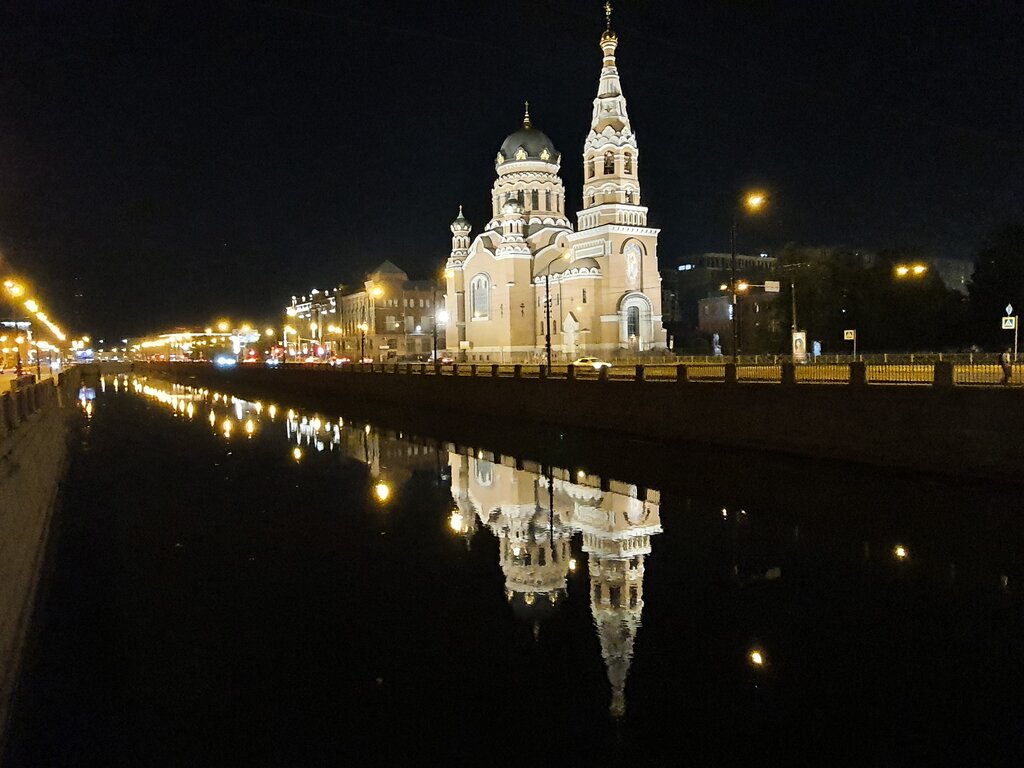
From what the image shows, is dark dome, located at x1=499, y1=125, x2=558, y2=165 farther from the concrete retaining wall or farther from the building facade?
the concrete retaining wall

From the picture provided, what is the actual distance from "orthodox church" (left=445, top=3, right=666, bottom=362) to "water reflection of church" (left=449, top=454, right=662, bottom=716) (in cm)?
4594

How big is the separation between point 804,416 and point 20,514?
62.0 feet

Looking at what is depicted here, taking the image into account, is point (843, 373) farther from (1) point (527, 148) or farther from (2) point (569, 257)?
(1) point (527, 148)

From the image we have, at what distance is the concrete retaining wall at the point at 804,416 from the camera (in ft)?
59.3

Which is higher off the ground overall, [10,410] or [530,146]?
[530,146]

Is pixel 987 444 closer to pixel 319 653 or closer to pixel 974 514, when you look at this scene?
pixel 974 514

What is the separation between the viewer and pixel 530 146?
86500 millimetres

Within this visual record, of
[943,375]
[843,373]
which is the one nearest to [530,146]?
[843,373]

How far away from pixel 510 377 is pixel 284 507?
1918 centimetres

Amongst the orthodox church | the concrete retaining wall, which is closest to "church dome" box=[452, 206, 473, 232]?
the orthodox church

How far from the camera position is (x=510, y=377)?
3791 centimetres

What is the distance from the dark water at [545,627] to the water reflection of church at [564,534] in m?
0.07

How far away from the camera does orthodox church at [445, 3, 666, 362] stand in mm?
71188

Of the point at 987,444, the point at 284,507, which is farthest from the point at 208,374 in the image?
the point at 987,444
